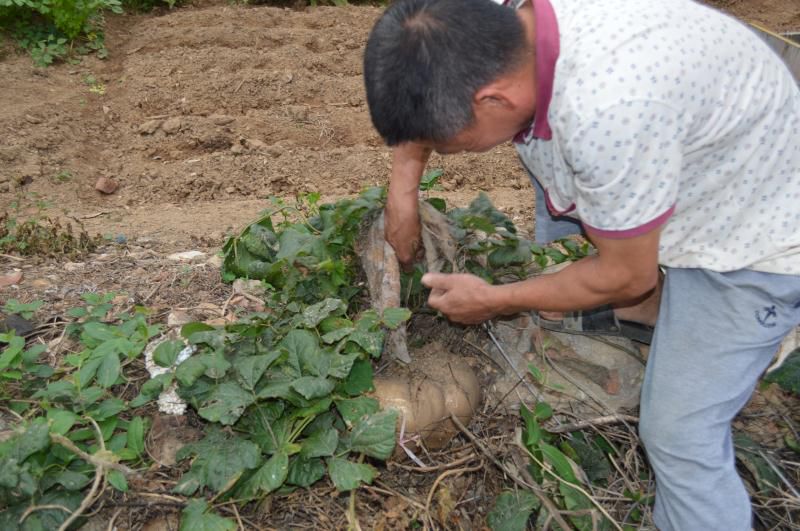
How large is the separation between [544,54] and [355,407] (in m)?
0.97

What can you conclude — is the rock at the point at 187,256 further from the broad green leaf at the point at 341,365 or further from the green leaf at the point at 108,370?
the broad green leaf at the point at 341,365

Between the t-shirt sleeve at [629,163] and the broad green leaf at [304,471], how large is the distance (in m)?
0.91

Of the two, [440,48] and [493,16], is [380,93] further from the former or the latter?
[493,16]

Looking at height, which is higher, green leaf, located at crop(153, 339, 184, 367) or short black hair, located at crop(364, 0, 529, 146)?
short black hair, located at crop(364, 0, 529, 146)

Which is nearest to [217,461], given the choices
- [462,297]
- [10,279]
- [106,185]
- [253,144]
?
[462,297]

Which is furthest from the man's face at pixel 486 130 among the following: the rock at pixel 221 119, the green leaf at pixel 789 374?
the rock at pixel 221 119

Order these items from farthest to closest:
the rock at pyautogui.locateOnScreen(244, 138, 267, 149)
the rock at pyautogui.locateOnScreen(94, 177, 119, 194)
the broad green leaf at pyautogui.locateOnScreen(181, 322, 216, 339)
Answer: the rock at pyautogui.locateOnScreen(244, 138, 267, 149)
the rock at pyautogui.locateOnScreen(94, 177, 119, 194)
the broad green leaf at pyautogui.locateOnScreen(181, 322, 216, 339)

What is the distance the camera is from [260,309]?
91.0 inches

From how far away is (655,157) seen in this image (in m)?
1.37

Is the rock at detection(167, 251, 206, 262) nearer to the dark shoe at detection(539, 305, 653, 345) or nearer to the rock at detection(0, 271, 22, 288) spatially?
the rock at detection(0, 271, 22, 288)

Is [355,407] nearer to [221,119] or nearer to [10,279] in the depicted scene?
[10,279]

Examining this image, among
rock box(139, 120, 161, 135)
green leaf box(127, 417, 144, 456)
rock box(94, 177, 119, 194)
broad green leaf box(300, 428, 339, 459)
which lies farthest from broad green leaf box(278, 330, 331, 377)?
rock box(139, 120, 161, 135)

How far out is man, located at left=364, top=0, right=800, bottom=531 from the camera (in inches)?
54.0

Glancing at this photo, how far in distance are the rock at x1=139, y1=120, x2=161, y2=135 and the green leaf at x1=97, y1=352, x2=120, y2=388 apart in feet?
10.2
